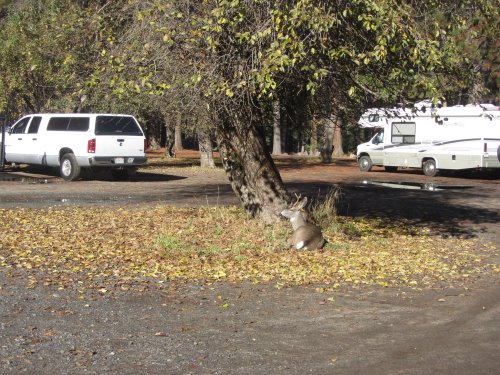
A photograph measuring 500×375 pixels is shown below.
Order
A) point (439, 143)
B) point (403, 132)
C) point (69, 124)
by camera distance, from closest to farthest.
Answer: point (69, 124) → point (439, 143) → point (403, 132)

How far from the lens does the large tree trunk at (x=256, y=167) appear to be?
1245 centimetres

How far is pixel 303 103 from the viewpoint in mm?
12742

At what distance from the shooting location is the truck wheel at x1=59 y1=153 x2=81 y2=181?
22.6 meters

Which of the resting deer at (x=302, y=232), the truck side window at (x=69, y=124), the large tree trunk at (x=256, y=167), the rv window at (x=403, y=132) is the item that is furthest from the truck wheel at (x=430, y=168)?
the resting deer at (x=302, y=232)

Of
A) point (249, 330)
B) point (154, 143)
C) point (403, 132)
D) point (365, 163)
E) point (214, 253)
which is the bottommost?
point (249, 330)

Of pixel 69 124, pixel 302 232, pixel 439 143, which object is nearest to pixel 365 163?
pixel 439 143

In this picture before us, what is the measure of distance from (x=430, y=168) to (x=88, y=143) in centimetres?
1407

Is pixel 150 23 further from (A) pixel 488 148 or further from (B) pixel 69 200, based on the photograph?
(A) pixel 488 148

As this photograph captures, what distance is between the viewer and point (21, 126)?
81.4 ft

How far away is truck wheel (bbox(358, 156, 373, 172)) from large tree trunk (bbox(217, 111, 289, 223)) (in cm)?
2020

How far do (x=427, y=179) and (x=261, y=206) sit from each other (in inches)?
659

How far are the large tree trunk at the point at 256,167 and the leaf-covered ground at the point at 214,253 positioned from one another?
335 mm

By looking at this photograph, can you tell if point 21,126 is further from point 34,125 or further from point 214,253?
point 214,253

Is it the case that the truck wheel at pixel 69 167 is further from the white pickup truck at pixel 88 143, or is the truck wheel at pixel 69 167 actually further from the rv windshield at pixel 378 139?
the rv windshield at pixel 378 139
